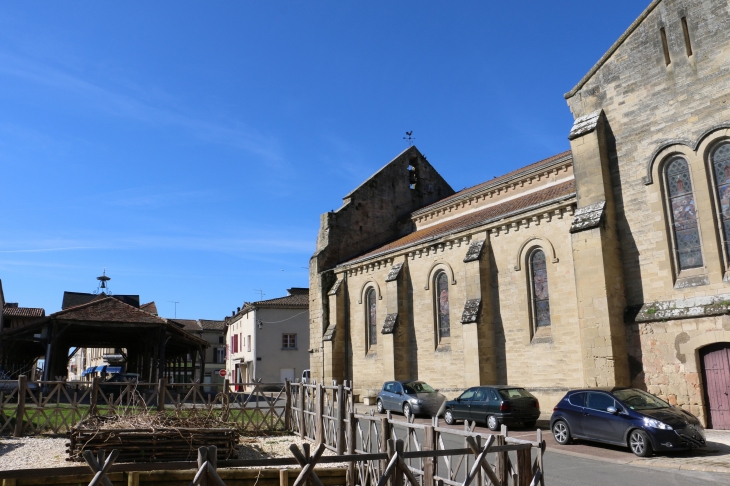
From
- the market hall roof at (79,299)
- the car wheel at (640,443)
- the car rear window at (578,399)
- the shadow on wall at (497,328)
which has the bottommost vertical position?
the car wheel at (640,443)

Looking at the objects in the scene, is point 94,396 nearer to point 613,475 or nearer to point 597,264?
point 613,475

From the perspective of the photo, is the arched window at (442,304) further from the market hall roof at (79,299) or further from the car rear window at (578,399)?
the market hall roof at (79,299)

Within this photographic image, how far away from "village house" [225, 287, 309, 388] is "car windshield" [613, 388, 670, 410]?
3173 cm

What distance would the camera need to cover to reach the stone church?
16.0 m

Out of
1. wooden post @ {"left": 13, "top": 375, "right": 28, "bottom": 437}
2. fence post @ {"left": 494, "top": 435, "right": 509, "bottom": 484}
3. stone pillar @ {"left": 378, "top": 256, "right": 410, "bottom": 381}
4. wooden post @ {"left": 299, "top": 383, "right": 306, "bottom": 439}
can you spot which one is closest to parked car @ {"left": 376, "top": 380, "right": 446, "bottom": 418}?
stone pillar @ {"left": 378, "top": 256, "right": 410, "bottom": 381}

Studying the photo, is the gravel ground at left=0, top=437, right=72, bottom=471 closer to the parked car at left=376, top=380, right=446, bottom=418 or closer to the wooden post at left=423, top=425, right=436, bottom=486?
the wooden post at left=423, top=425, right=436, bottom=486

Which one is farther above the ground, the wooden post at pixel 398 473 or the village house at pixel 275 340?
the village house at pixel 275 340

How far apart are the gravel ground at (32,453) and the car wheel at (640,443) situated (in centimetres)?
1135

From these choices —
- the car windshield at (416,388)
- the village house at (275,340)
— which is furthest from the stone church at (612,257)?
the village house at (275,340)

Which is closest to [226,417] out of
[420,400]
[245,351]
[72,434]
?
[72,434]

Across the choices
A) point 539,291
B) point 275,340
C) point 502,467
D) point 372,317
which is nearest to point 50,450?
point 502,467

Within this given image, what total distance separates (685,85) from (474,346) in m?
11.1

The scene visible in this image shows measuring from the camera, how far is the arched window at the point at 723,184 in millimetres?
15836

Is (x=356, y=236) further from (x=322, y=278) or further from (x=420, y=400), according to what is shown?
(x=420, y=400)
